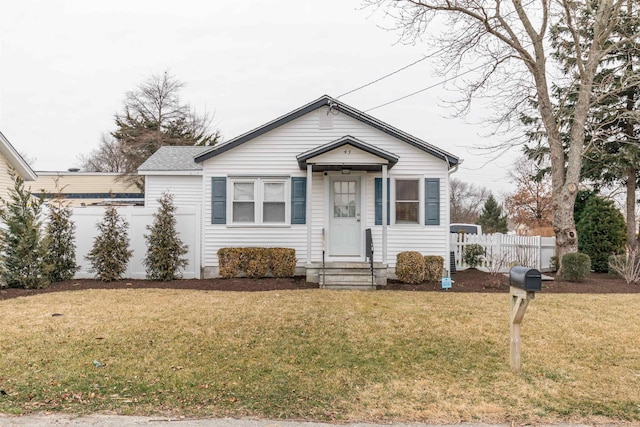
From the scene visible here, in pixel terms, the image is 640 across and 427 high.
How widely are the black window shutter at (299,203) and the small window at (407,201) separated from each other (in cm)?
263

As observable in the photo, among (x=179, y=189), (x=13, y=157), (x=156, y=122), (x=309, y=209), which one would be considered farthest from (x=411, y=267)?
(x=156, y=122)

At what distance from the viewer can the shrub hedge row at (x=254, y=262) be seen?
36.0 feet

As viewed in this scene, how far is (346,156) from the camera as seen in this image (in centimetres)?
1077

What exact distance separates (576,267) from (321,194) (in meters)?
7.31

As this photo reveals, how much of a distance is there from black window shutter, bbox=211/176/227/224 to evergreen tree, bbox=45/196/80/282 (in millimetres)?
3503

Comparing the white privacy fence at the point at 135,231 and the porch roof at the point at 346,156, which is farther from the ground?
the porch roof at the point at 346,156

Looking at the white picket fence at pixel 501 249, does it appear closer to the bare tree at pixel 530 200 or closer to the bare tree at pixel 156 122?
the bare tree at pixel 530 200

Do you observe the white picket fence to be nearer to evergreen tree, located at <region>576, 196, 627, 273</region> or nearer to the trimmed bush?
evergreen tree, located at <region>576, 196, 627, 273</region>

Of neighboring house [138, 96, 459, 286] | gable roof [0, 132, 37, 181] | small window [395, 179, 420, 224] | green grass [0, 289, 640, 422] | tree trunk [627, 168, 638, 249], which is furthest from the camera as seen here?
tree trunk [627, 168, 638, 249]

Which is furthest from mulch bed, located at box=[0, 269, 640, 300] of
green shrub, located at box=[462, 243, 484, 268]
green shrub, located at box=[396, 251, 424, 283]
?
green shrub, located at box=[462, 243, 484, 268]

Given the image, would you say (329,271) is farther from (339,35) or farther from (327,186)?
(339,35)

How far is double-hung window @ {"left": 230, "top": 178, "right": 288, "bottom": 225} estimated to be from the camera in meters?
11.6

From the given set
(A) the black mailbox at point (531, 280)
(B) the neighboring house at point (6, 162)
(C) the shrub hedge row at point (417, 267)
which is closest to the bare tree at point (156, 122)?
(B) the neighboring house at point (6, 162)

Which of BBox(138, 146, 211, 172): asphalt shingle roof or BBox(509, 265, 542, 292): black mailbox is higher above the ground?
BBox(138, 146, 211, 172): asphalt shingle roof
